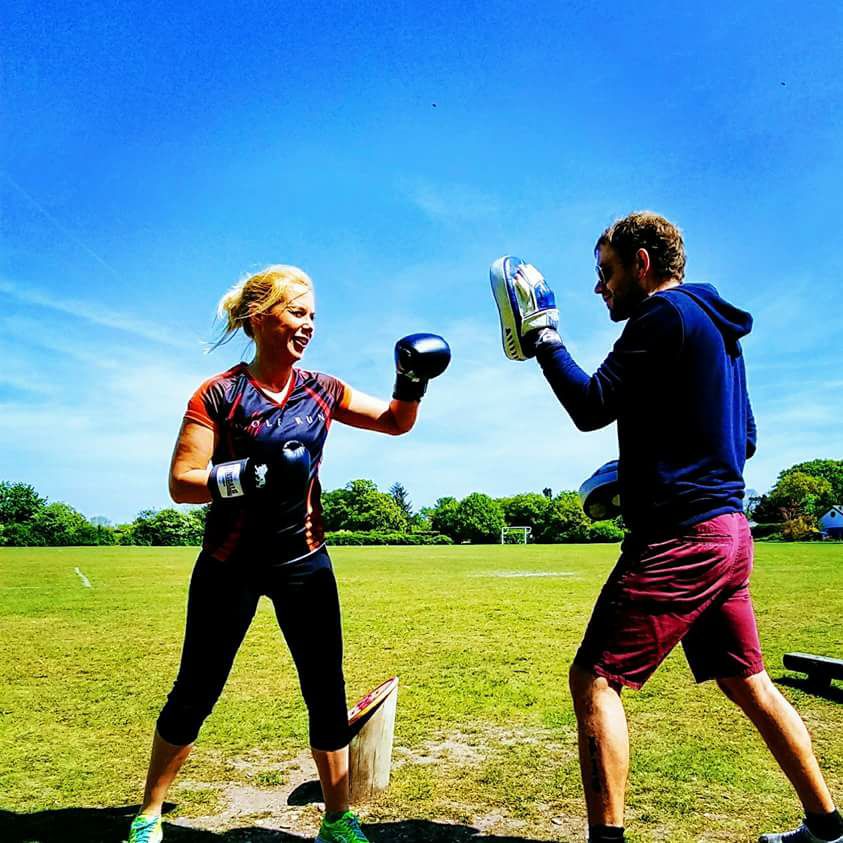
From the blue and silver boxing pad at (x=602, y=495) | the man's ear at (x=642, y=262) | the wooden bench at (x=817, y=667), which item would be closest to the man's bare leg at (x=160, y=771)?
the blue and silver boxing pad at (x=602, y=495)

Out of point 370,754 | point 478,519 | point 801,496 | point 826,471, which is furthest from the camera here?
point 826,471

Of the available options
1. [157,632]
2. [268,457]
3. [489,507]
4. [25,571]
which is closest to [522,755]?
[268,457]

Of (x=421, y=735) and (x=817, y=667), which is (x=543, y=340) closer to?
(x=421, y=735)

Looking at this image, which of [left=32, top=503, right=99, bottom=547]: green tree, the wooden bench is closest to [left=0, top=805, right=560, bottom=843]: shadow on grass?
the wooden bench

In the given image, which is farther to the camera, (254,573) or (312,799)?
(312,799)

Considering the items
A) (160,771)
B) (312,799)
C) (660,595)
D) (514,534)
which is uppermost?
(660,595)

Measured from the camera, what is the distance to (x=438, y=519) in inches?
3278

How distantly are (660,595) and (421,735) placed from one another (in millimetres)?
2653

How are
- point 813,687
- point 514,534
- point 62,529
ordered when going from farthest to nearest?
point 514,534 → point 62,529 → point 813,687

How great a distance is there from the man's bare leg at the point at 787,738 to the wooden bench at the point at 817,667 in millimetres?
2820

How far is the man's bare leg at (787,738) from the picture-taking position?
291 cm

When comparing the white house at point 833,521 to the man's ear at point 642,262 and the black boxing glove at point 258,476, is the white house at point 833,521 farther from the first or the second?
the black boxing glove at point 258,476

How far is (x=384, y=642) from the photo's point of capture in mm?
8383

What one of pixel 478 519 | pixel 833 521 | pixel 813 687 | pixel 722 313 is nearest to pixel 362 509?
pixel 478 519
